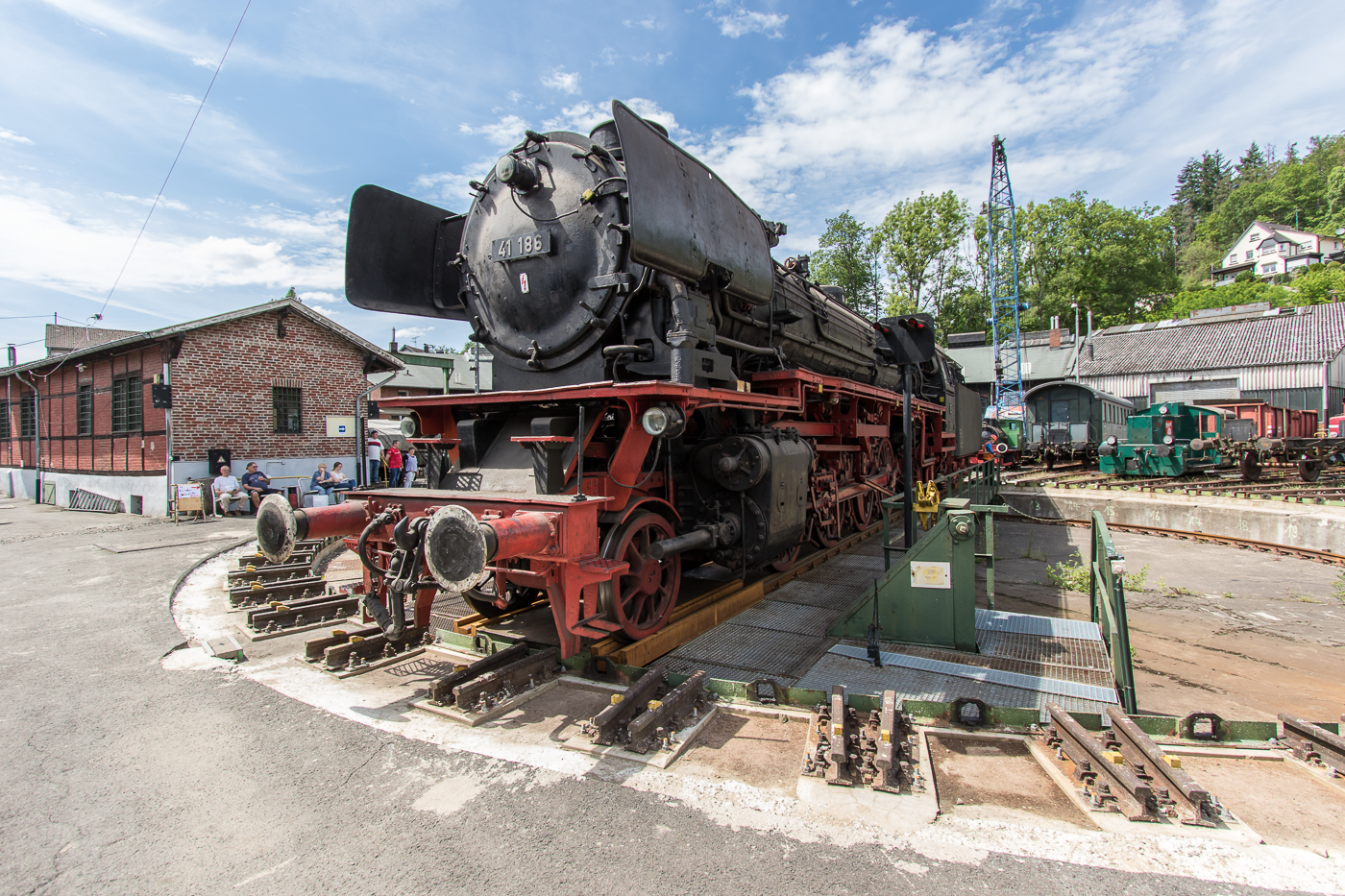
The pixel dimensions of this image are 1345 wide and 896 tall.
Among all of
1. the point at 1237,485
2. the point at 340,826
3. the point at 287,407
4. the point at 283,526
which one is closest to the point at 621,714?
the point at 340,826

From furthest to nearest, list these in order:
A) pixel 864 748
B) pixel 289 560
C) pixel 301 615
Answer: pixel 289 560, pixel 301 615, pixel 864 748

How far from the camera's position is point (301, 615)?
17.8 feet

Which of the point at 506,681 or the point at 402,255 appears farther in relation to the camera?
the point at 402,255

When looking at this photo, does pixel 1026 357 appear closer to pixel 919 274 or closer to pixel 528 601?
pixel 919 274

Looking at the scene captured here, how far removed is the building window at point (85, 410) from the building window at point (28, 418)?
407 centimetres

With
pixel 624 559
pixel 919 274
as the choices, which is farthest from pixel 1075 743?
pixel 919 274

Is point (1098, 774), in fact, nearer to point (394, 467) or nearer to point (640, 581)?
point (640, 581)

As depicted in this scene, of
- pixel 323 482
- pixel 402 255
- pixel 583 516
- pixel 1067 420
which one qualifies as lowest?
pixel 323 482

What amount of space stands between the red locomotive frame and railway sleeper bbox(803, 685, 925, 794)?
4.27 feet

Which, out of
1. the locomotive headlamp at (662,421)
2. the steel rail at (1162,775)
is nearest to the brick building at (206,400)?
the locomotive headlamp at (662,421)

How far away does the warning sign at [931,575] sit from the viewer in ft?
14.4

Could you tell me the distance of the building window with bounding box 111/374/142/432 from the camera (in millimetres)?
13055

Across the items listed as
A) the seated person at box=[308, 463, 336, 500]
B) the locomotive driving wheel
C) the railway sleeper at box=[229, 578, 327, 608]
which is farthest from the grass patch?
the seated person at box=[308, 463, 336, 500]

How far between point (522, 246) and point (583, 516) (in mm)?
2142
